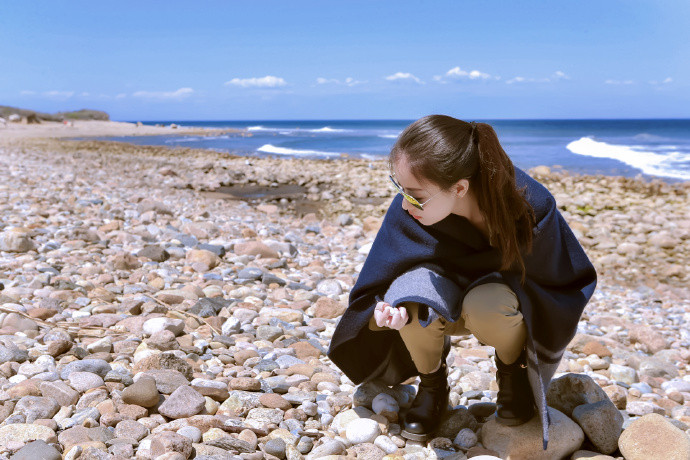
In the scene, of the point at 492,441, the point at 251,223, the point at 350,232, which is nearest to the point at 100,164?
the point at 251,223

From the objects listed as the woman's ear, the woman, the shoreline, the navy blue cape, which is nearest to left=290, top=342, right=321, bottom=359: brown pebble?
the woman

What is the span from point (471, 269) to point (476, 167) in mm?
413

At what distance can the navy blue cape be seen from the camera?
213 cm

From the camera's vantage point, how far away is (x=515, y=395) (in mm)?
2301

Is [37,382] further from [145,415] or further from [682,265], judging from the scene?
[682,265]

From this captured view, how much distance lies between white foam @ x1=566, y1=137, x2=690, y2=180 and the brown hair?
15043 millimetres

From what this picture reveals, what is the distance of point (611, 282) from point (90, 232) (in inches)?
190

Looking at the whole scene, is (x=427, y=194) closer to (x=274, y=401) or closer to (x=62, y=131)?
(x=274, y=401)

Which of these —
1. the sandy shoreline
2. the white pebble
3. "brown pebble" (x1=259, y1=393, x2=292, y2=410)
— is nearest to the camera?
the white pebble

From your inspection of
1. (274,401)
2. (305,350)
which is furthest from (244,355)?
(274,401)

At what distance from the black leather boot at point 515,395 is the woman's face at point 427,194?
2.14ft

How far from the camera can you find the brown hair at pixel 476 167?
1.97 meters

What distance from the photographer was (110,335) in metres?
3.03

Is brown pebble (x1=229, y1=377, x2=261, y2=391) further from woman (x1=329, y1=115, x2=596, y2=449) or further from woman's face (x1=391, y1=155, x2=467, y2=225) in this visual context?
woman's face (x1=391, y1=155, x2=467, y2=225)
